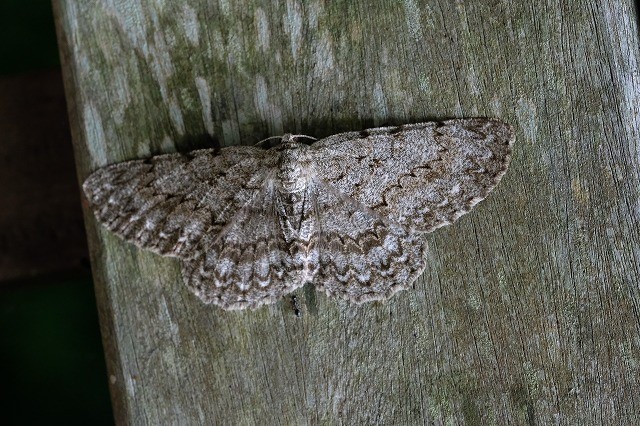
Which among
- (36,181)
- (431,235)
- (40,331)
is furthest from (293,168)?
(40,331)

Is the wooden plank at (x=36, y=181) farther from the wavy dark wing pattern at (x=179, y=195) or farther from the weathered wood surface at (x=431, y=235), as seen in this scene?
the wavy dark wing pattern at (x=179, y=195)

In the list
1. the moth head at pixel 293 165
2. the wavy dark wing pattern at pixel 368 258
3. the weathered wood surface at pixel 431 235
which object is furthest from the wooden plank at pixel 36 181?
the wavy dark wing pattern at pixel 368 258

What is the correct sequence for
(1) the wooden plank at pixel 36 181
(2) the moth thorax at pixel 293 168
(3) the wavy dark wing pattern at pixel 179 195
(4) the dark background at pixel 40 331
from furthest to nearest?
1. (4) the dark background at pixel 40 331
2. (1) the wooden plank at pixel 36 181
3. (3) the wavy dark wing pattern at pixel 179 195
4. (2) the moth thorax at pixel 293 168

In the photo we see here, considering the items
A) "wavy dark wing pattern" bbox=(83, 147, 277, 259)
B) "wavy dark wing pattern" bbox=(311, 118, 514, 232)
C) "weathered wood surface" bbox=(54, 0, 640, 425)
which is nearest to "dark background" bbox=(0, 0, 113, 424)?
"weathered wood surface" bbox=(54, 0, 640, 425)

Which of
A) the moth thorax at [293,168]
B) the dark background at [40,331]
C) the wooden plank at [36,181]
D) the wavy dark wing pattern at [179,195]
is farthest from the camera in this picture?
the dark background at [40,331]

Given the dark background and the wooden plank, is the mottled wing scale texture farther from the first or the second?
the dark background

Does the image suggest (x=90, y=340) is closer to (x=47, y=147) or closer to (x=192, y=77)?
(x=47, y=147)
